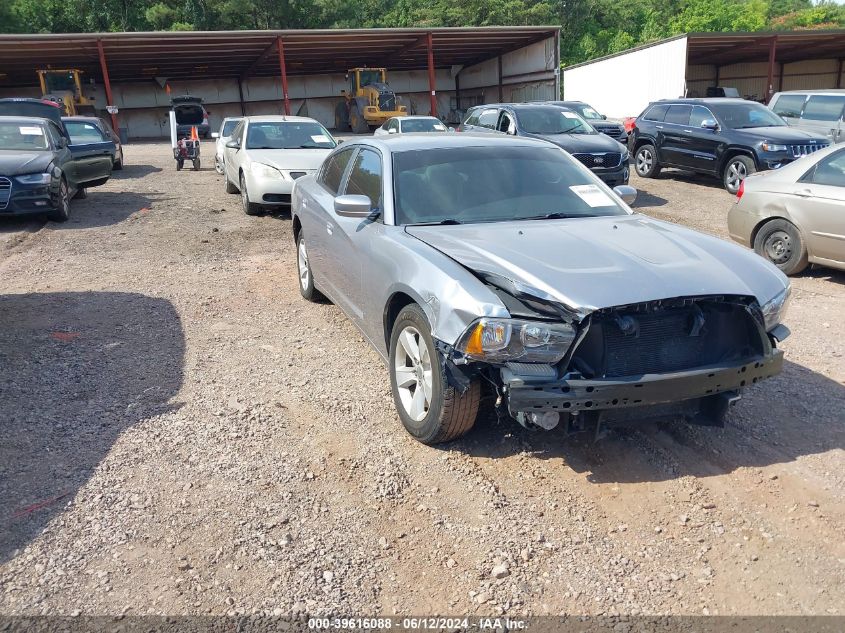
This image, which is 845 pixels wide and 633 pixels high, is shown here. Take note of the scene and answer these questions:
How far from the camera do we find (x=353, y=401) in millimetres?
4570

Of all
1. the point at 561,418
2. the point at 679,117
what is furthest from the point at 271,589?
the point at 679,117

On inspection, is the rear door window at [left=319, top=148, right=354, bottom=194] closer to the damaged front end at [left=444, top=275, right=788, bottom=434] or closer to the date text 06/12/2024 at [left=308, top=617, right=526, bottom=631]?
the damaged front end at [left=444, top=275, right=788, bottom=434]

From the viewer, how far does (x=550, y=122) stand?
1347cm

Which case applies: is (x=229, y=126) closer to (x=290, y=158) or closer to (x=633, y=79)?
(x=290, y=158)

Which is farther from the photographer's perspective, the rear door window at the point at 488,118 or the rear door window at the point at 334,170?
the rear door window at the point at 488,118

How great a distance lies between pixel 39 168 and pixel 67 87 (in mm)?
27101

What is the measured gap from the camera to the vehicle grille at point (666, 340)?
10.9 ft

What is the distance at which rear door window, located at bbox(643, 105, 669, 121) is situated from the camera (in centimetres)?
1546

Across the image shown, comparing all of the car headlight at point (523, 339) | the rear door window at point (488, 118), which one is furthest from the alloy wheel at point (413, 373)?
the rear door window at point (488, 118)

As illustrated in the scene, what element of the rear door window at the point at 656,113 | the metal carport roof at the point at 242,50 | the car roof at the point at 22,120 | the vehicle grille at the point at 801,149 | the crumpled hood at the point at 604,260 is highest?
the metal carport roof at the point at 242,50

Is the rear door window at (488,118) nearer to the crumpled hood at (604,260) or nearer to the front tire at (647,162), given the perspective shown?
the front tire at (647,162)

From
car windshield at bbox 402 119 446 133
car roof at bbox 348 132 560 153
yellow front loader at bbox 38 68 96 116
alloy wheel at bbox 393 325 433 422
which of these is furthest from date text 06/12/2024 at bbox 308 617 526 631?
yellow front loader at bbox 38 68 96 116

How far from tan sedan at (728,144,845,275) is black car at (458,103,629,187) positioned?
13.9 feet

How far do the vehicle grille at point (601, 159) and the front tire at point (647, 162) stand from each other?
12.4 ft
